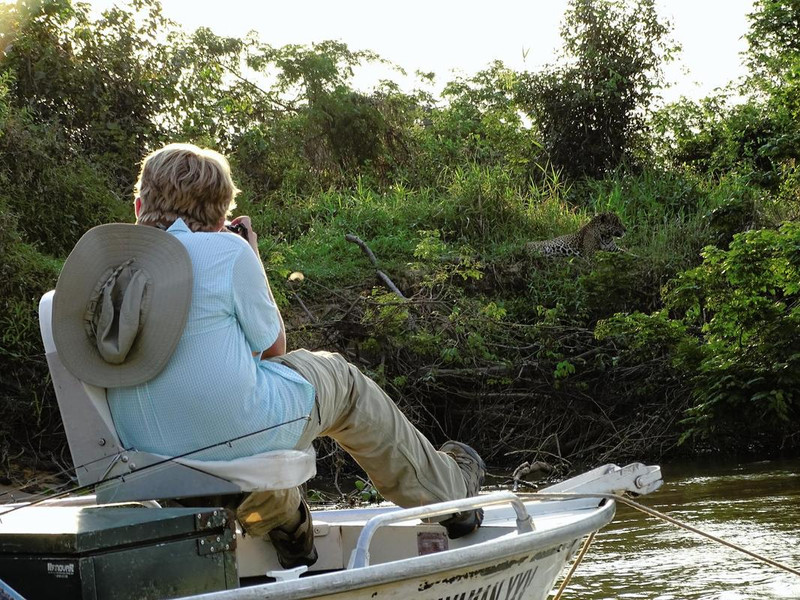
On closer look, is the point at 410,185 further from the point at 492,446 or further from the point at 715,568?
the point at 715,568

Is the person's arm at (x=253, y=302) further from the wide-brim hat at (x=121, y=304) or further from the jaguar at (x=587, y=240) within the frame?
the jaguar at (x=587, y=240)

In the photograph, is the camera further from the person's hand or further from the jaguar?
the jaguar

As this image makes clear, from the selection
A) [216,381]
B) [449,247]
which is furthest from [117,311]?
[449,247]

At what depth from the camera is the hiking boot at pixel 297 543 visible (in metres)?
4.02

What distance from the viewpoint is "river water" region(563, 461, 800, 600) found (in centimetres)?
527

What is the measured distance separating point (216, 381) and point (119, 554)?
0.66m

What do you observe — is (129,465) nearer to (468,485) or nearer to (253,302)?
(253,302)

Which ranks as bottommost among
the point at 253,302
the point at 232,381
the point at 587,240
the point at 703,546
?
the point at 703,546

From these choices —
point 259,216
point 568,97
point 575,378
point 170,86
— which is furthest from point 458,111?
point 575,378

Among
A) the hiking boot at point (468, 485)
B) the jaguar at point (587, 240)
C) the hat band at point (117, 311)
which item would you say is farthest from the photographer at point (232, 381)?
the jaguar at point (587, 240)

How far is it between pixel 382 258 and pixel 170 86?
2.86m

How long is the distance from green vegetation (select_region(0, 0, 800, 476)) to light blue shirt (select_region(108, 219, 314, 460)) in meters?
5.45

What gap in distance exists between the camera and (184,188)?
339 cm

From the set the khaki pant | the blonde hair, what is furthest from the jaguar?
the blonde hair
